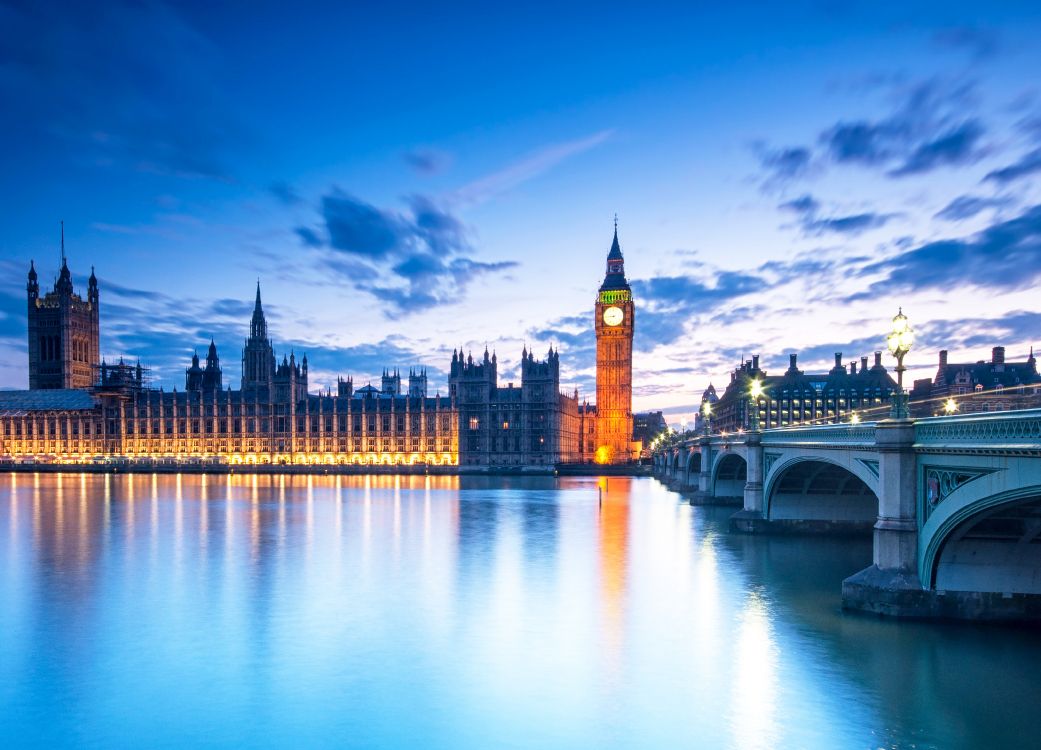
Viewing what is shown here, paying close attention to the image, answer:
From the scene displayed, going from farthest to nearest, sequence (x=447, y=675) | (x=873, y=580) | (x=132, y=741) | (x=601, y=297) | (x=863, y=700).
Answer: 1. (x=601, y=297)
2. (x=873, y=580)
3. (x=447, y=675)
4. (x=863, y=700)
5. (x=132, y=741)

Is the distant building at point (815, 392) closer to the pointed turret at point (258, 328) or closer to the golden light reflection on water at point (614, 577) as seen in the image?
the golden light reflection on water at point (614, 577)

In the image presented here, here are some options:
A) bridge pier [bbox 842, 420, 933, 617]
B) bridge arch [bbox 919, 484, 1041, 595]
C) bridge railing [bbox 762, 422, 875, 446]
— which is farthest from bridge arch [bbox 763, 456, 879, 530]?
bridge arch [bbox 919, 484, 1041, 595]

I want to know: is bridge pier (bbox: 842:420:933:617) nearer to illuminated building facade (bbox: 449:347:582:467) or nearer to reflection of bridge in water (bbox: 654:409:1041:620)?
reflection of bridge in water (bbox: 654:409:1041:620)

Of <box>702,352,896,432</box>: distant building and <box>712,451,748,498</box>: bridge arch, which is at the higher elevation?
<box>702,352,896,432</box>: distant building

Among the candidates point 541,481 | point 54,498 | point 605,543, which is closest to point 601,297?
point 541,481

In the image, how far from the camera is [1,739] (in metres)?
17.8

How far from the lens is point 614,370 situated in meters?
176

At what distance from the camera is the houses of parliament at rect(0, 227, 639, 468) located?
149 m

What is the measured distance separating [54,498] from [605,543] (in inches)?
2419

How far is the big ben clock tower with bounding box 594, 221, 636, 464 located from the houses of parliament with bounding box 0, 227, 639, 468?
24 cm

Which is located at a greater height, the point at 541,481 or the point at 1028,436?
the point at 1028,436

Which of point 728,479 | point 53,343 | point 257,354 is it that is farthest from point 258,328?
point 728,479

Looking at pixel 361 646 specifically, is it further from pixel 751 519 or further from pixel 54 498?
pixel 54 498

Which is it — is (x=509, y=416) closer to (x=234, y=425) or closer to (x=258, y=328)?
(x=234, y=425)
